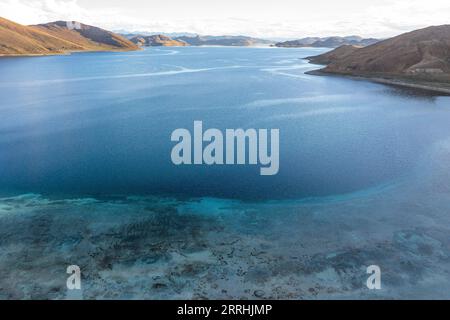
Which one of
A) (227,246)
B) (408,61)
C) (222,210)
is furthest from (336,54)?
(227,246)

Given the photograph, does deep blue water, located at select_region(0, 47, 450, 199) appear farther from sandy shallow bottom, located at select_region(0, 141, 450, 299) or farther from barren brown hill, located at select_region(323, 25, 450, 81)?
barren brown hill, located at select_region(323, 25, 450, 81)

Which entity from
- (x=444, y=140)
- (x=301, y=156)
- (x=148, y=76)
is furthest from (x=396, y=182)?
(x=148, y=76)

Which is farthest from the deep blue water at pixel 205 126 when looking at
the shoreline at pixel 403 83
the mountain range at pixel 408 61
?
the mountain range at pixel 408 61

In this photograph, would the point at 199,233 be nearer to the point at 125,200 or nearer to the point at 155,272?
the point at 155,272

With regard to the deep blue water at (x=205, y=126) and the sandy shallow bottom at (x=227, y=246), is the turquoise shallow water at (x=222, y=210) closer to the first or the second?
the sandy shallow bottom at (x=227, y=246)

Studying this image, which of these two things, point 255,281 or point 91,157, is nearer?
point 255,281

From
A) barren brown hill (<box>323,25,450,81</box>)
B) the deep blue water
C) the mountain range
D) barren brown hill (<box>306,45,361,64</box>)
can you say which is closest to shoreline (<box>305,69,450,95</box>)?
the mountain range
